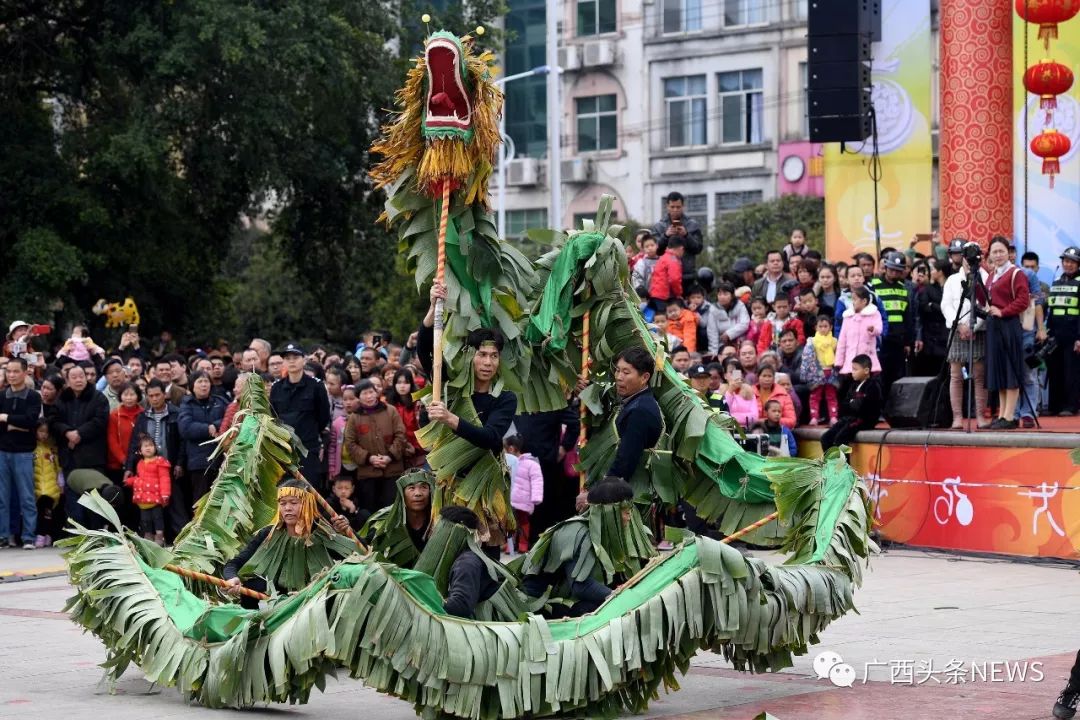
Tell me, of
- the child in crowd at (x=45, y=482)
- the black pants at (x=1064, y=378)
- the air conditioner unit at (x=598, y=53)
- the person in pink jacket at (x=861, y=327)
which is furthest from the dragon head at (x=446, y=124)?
the air conditioner unit at (x=598, y=53)

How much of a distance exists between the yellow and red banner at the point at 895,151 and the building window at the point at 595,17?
26.3 m

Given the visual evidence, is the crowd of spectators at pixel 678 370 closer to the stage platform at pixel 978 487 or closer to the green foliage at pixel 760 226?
the stage platform at pixel 978 487

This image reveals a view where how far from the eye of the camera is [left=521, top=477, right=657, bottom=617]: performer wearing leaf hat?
7863mm

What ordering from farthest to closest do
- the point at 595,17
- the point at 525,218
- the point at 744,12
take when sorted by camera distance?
the point at 525,218 < the point at 595,17 < the point at 744,12

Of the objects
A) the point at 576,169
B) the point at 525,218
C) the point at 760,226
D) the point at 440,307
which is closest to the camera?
the point at 440,307

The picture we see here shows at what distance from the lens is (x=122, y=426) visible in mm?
15352

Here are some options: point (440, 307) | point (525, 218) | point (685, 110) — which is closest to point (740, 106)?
point (685, 110)

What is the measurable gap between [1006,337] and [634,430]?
22.7ft

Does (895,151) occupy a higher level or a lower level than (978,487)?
higher

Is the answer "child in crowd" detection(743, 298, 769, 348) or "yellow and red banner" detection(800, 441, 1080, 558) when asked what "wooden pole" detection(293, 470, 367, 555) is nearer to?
"yellow and red banner" detection(800, 441, 1080, 558)

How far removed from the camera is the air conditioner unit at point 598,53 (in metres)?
45.3

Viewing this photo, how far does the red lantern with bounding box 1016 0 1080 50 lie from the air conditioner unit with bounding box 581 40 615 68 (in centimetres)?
2954

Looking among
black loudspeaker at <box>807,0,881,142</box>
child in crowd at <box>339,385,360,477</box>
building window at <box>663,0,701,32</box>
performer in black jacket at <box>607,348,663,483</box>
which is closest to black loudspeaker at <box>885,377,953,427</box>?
black loudspeaker at <box>807,0,881,142</box>

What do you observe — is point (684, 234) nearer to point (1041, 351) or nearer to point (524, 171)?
point (1041, 351)
